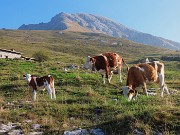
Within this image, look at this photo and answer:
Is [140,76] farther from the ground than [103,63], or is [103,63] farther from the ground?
[103,63]

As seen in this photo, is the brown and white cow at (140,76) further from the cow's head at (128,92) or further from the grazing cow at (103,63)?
the grazing cow at (103,63)

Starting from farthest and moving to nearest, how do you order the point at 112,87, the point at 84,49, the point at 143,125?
1. the point at 84,49
2. the point at 112,87
3. the point at 143,125

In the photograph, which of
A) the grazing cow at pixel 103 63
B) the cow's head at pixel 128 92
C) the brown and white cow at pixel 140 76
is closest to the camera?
the cow's head at pixel 128 92

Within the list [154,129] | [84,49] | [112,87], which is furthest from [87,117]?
[84,49]

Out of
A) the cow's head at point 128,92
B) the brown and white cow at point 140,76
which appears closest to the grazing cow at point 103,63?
the brown and white cow at point 140,76

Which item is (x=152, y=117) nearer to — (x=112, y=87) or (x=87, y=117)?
(x=87, y=117)

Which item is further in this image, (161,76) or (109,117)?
(161,76)

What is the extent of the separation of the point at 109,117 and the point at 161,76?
7108mm

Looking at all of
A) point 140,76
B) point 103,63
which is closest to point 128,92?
point 140,76

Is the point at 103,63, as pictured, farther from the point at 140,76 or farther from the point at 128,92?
the point at 128,92

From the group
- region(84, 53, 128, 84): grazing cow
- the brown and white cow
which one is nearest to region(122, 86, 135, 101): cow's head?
the brown and white cow

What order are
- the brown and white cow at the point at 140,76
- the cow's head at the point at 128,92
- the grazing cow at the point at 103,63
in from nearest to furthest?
the cow's head at the point at 128,92 → the brown and white cow at the point at 140,76 → the grazing cow at the point at 103,63

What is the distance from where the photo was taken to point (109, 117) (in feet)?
44.7

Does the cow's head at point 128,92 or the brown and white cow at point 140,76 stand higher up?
the brown and white cow at point 140,76
